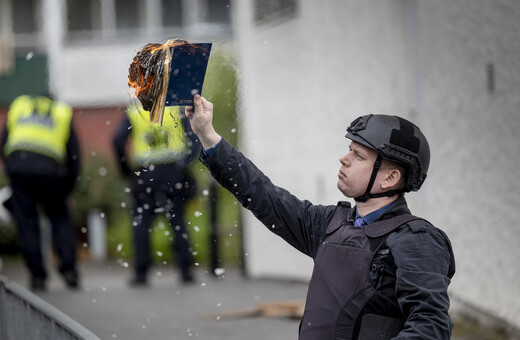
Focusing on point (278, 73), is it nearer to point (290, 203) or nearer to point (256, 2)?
point (256, 2)

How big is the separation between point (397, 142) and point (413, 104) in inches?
163

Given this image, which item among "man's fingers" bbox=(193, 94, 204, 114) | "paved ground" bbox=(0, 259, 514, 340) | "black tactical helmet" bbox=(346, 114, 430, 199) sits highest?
"man's fingers" bbox=(193, 94, 204, 114)

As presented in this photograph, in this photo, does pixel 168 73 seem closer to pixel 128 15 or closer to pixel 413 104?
pixel 413 104

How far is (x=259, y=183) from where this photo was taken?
9.86ft

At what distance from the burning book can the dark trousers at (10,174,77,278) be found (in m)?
5.25

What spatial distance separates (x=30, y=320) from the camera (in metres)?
3.27

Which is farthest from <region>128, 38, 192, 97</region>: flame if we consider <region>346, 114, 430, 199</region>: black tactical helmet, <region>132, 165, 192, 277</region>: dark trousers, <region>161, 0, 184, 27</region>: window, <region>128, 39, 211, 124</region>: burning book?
<region>161, 0, 184, 27</region>: window

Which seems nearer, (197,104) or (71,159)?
(197,104)

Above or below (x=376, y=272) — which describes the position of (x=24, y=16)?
below

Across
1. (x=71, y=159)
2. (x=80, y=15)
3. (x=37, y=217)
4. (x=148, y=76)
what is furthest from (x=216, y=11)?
(x=148, y=76)

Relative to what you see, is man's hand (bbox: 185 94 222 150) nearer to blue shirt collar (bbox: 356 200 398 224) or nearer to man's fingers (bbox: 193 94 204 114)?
man's fingers (bbox: 193 94 204 114)

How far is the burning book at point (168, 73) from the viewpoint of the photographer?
9.03 feet

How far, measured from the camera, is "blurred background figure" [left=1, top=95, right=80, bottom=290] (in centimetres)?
798

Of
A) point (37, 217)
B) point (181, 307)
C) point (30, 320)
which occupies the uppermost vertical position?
point (30, 320)
